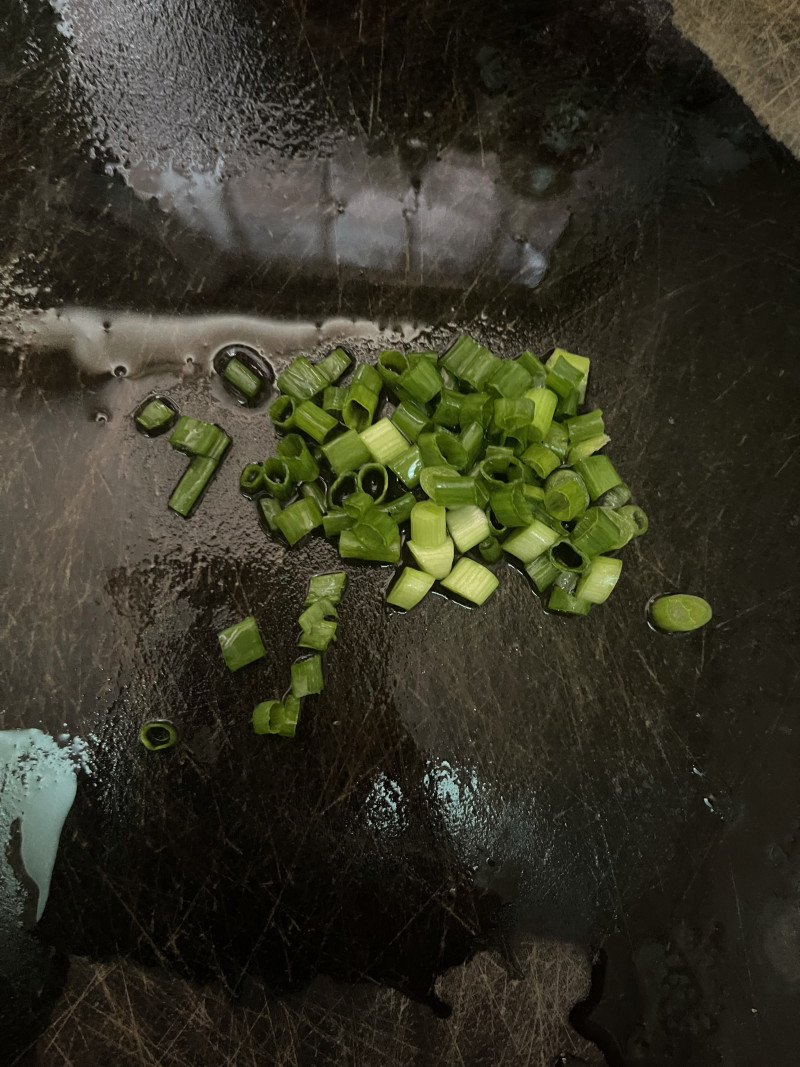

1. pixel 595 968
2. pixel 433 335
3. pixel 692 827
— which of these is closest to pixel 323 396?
pixel 433 335

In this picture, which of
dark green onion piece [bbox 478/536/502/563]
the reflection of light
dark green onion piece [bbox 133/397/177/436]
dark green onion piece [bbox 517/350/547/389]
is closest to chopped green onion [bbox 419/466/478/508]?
dark green onion piece [bbox 478/536/502/563]

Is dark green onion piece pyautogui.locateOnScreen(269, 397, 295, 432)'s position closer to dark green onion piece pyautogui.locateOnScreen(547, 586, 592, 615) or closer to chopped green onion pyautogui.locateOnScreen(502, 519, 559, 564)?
chopped green onion pyautogui.locateOnScreen(502, 519, 559, 564)

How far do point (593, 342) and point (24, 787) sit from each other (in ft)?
6.23

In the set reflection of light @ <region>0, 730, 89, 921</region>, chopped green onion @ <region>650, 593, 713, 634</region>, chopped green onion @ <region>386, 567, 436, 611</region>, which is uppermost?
chopped green onion @ <region>650, 593, 713, 634</region>

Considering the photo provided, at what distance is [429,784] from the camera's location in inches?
68.4

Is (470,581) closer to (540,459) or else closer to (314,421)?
(540,459)

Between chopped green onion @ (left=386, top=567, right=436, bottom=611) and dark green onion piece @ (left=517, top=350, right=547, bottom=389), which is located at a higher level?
dark green onion piece @ (left=517, top=350, right=547, bottom=389)

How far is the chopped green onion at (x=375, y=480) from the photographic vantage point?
1760mm

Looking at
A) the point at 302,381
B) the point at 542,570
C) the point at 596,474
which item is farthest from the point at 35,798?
the point at 596,474

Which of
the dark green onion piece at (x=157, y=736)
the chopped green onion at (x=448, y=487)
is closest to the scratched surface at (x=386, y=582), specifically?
the dark green onion piece at (x=157, y=736)

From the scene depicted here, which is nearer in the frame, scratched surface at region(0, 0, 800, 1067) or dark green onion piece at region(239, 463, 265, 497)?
scratched surface at region(0, 0, 800, 1067)

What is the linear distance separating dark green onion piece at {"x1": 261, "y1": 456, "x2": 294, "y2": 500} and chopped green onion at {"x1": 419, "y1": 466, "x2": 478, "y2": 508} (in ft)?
1.13

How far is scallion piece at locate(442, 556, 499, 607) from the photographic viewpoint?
5.80 feet

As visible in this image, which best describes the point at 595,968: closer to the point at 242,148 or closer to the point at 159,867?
the point at 159,867
